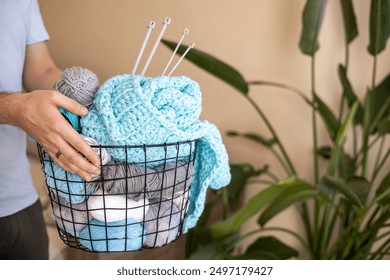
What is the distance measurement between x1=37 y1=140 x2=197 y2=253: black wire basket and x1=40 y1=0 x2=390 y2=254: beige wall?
1010mm

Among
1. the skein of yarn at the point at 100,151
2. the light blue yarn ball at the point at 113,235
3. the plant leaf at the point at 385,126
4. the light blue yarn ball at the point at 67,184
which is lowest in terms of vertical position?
the plant leaf at the point at 385,126

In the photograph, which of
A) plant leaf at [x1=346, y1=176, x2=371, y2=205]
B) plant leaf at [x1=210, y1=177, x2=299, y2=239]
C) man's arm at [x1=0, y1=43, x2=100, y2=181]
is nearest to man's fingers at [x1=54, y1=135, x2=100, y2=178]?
man's arm at [x1=0, y1=43, x2=100, y2=181]

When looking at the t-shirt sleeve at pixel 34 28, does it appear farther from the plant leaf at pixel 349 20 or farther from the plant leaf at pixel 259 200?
the plant leaf at pixel 349 20

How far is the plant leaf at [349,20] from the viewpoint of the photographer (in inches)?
50.6

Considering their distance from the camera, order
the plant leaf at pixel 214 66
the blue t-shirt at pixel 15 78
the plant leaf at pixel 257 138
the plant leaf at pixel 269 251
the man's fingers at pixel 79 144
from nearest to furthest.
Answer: the man's fingers at pixel 79 144 < the blue t-shirt at pixel 15 78 < the plant leaf at pixel 214 66 < the plant leaf at pixel 269 251 < the plant leaf at pixel 257 138

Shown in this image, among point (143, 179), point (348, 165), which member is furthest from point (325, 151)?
point (143, 179)

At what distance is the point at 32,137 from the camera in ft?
1.87

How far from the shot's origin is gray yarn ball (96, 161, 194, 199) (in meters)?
0.53

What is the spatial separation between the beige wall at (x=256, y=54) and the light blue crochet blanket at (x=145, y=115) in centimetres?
101

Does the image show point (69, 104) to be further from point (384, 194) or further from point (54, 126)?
point (384, 194)

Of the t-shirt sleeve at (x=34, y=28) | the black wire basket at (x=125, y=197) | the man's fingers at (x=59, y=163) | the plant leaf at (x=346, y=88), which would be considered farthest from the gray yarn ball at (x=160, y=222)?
the plant leaf at (x=346, y=88)

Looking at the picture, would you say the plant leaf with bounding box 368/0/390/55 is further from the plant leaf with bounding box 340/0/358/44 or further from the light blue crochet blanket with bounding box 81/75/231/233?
the light blue crochet blanket with bounding box 81/75/231/233

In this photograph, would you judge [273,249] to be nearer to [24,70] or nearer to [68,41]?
[24,70]

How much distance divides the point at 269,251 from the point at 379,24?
2.24ft
